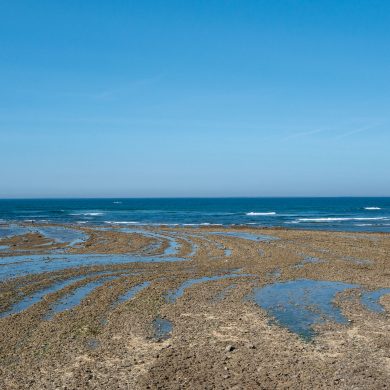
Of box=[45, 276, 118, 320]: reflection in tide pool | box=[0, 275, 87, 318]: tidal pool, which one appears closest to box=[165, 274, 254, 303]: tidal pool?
box=[45, 276, 118, 320]: reflection in tide pool

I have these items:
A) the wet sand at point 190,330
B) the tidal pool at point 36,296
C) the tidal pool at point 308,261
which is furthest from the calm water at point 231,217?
the tidal pool at point 36,296

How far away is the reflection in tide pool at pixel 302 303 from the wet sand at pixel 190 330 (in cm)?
7

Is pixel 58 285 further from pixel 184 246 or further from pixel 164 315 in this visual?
pixel 184 246

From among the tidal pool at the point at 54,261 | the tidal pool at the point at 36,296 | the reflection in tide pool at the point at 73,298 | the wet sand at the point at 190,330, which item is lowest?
the tidal pool at the point at 54,261

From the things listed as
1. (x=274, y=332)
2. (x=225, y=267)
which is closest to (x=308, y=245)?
(x=225, y=267)

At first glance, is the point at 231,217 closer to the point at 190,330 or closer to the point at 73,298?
the point at 73,298

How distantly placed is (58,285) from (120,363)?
9.44 meters

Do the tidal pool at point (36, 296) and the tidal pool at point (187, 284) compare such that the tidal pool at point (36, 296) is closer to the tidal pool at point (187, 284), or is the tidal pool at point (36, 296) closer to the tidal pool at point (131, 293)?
the tidal pool at point (131, 293)

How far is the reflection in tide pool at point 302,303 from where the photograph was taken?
12.3 meters

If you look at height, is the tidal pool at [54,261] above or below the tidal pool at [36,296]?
below

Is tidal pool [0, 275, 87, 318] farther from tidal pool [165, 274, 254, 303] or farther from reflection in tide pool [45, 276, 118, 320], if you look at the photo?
tidal pool [165, 274, 254, 303]

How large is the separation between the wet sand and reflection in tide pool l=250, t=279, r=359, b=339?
0.23ft

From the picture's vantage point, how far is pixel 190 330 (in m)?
11.4

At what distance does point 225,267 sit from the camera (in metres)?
23.0
